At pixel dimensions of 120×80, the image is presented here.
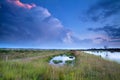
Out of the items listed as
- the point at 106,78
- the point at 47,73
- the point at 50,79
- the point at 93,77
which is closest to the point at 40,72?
the point at 47,73

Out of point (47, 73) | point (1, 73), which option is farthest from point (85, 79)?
point (1, 73)

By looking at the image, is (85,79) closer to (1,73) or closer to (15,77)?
(15,77)

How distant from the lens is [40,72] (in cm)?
894

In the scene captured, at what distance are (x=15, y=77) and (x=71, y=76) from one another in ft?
8.39

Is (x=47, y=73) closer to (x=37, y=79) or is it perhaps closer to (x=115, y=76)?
(x=37, y=79)

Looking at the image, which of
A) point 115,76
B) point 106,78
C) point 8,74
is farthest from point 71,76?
point 8,74

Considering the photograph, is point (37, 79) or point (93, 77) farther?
point (93, 77)

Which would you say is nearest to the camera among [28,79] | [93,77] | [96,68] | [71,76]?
[28,79]

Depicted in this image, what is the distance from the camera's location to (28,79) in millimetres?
7406

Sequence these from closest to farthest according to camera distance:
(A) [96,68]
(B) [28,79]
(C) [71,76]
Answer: (B) [28,79], (C) [71,76], (A) [96,68]

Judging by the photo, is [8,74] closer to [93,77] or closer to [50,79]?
[50,79]

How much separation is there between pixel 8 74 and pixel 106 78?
468 cm

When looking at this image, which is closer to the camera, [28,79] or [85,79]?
[28,79]

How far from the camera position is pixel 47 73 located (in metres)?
8.34
